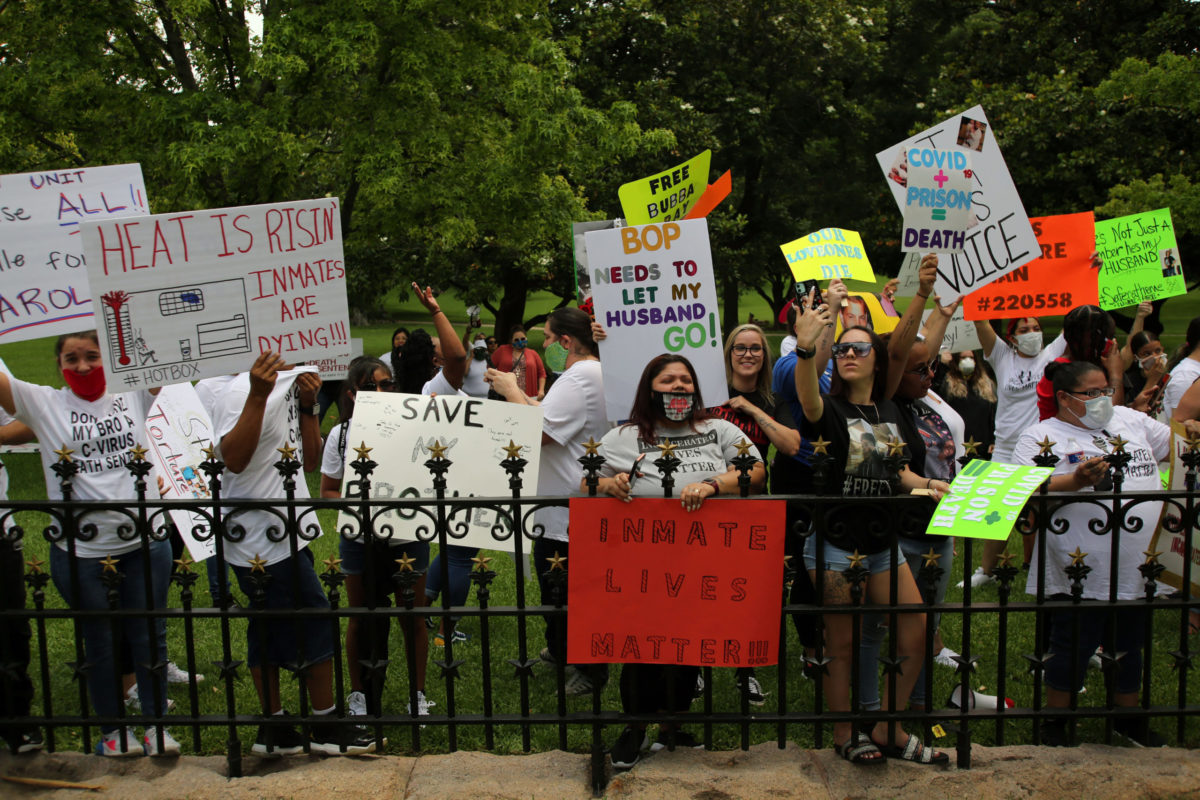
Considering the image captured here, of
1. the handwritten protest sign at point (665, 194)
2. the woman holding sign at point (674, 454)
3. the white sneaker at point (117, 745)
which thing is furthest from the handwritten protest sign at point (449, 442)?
the handwritten protest sign at point (665, 194)

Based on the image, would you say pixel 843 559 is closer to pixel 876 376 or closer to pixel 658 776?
pixel 876 376

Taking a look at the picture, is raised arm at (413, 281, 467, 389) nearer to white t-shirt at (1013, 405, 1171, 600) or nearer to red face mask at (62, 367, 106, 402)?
red face mask at (62, 367, 106, 402)

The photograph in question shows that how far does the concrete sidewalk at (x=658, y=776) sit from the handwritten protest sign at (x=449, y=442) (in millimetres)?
950

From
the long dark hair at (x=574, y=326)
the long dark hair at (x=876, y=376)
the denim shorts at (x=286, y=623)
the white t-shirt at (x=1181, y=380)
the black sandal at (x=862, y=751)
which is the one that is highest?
the long dark hair at (x=574, y=326)

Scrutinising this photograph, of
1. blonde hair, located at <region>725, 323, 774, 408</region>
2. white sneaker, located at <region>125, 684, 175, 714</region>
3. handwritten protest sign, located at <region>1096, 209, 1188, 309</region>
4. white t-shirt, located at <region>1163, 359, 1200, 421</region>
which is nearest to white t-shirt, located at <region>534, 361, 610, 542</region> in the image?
blonde hair, located at <region>725, 323, 774, 408</region>

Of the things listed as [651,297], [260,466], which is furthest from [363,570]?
[651,297]

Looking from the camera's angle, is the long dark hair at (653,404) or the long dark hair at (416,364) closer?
the long dark hair at (653,404)

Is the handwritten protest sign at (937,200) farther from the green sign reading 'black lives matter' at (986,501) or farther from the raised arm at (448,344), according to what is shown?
the raised arm at (448,344)

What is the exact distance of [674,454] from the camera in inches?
165

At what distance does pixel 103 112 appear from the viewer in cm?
1308

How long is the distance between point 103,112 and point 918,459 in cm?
1223

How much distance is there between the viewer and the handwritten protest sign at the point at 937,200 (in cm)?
536

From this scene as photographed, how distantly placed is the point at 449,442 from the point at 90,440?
1.57m

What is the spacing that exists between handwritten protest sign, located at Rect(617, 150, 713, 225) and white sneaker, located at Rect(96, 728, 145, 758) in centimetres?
428
